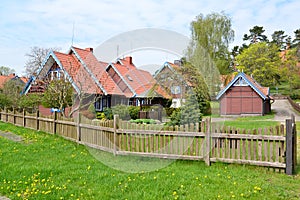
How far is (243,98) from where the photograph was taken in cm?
2591

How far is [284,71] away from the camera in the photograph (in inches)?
1633

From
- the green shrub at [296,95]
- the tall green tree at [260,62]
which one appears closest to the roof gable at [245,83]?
the tall green tree at [260,62]

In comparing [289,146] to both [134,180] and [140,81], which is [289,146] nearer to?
[134,180]

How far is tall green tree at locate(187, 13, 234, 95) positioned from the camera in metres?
30.8

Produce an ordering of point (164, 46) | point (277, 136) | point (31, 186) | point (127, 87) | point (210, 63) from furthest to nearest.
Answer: point (210, 63) → point (127, 87) → point (164, 46) → point (277, 136) → point (31, 186)

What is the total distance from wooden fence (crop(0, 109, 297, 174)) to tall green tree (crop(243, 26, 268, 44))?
5776cm

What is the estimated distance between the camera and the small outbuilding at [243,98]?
82.9 ft

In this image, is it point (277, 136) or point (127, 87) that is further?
point (127, 87)

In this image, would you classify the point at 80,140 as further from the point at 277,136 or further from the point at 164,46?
the point at 277,136

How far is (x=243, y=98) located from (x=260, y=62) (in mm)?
18619

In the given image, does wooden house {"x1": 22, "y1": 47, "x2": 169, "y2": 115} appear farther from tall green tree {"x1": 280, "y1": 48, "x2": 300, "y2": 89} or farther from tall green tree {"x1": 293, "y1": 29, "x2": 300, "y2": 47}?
tall green tree {"x1": 293, "y1": 29, "x2": 300, "y2": 47}

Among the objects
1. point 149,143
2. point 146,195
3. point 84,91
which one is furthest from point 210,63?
point 146,195

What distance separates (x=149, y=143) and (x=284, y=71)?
4187 cm

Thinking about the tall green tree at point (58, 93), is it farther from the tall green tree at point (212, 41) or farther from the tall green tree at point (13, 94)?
the tall green tree at point (212, 41)
